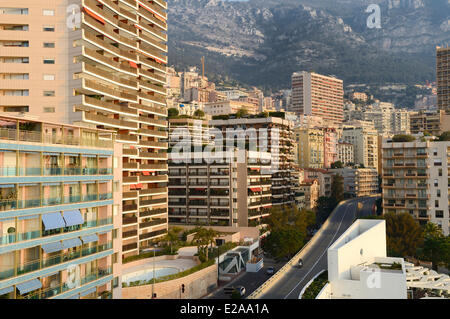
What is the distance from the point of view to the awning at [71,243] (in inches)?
996

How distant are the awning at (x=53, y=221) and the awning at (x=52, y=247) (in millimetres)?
1026

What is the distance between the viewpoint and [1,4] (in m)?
47.8

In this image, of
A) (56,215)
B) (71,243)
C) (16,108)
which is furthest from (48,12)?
(71,243)

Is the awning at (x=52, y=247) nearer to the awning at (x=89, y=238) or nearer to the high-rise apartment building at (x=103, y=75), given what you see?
the awning at (x=89, y=238)

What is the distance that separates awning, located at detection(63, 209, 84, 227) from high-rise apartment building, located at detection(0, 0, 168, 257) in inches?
639

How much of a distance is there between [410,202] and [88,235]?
65121mm

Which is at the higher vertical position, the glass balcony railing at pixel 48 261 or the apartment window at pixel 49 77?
the apartment window at pixel 49 77

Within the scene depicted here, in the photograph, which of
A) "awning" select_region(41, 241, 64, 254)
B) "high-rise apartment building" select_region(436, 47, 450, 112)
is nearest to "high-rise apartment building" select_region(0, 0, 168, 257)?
"awning" select_region(41, 241, 64, 254)

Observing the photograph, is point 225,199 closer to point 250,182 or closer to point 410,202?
point 250,182

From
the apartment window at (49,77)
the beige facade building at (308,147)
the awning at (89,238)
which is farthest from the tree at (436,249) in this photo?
the beige facade building at (308,147)

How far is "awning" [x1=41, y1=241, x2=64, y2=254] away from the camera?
2387 cm

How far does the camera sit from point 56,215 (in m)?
24.9

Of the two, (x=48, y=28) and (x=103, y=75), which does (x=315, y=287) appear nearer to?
(x=103, y=75)

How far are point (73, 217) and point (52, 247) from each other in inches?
99.3
